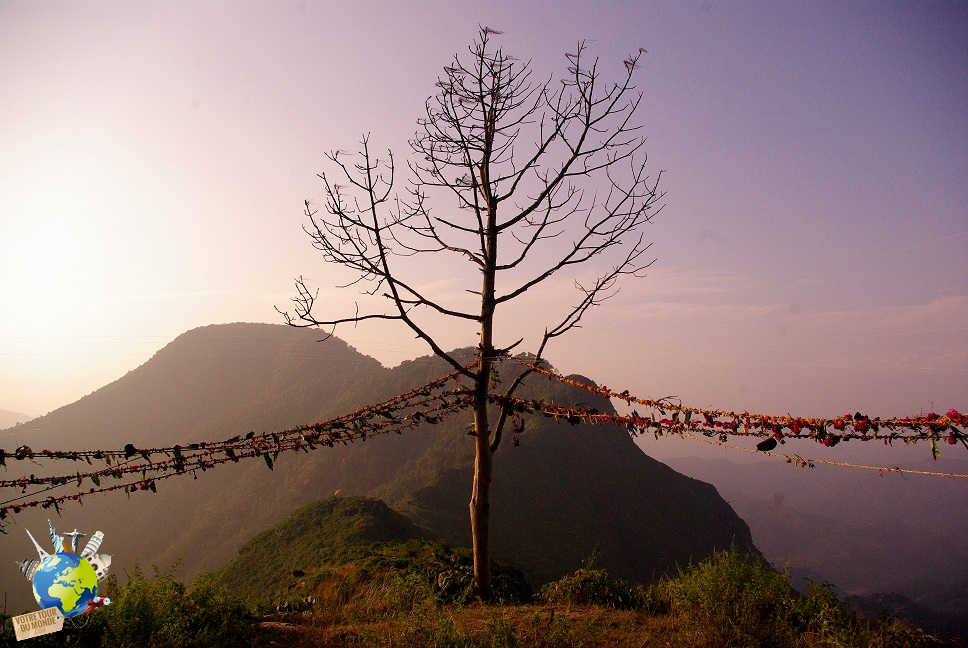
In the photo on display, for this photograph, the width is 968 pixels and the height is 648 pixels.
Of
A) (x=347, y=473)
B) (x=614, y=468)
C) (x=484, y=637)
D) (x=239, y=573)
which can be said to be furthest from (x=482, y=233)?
(x=347, y=473)

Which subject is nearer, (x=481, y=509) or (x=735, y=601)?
(x=735, y=601)

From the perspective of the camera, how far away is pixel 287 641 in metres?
6.18

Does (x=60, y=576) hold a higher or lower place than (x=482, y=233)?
lower

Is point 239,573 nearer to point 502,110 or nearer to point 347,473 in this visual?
point 502,110

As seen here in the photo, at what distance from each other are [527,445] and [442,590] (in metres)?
42.7

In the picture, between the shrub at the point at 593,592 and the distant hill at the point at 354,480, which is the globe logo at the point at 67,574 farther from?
the distant hill at the point at 354,480

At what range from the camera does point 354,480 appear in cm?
5816

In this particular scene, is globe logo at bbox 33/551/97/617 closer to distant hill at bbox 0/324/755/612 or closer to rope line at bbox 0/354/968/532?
rope line at bbox 0/354/968/532

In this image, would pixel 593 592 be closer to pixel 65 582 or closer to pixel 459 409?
pixel 459 409

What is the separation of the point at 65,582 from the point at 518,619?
5.29 metres

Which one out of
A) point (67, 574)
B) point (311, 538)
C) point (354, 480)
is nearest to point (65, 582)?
point (67, 574)

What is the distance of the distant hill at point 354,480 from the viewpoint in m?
39.8

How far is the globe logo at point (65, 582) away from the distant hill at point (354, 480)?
22.2 m

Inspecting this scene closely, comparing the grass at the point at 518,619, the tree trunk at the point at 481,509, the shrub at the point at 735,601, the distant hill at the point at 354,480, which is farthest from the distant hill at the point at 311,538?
the shrub at the point at 735,601
